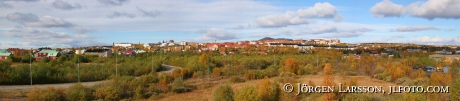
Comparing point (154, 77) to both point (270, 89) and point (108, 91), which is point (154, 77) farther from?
point (270, 89)

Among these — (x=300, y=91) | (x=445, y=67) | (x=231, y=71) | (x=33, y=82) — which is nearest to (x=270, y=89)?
(x=300, y=91)

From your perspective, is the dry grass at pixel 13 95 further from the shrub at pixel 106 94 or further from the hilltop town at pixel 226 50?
the hilltop town at pixel 226 50

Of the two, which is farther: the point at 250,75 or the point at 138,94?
the point at 250,75

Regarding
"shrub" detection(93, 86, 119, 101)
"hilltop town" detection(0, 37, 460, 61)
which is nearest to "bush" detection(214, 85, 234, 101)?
"shrub" detection(93, 86, 119, 101)

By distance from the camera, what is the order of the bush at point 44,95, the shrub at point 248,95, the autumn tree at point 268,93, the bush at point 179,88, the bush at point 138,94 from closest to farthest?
1. the shrub at point 248,95
2. the autumn tree at point 268,93
3. the bush at point 44,95
4. the bush at point 138,94
5. the bush at point 179,88

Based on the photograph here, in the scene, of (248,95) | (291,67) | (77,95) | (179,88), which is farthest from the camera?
(291,67)

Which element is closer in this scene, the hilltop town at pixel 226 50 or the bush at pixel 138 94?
the bush at pixel 138 94

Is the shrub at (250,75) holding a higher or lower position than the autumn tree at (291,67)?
lower

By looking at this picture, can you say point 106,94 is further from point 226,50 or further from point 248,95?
point 226,50

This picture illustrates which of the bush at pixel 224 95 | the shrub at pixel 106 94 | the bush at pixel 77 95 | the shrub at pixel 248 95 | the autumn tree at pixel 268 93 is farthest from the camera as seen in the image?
the shrub at pixel 106 94

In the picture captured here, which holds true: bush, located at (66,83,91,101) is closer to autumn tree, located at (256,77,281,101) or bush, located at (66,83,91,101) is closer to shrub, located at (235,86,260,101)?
shrub, located at (235,86,260,101)

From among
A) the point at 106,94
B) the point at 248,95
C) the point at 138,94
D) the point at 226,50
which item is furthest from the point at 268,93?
the point at 226,50

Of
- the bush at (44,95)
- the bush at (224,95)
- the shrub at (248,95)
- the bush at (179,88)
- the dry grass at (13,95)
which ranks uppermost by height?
the shrub at (248,95)

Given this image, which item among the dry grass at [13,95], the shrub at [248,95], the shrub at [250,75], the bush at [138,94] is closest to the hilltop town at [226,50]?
the shrub at [250,75]
